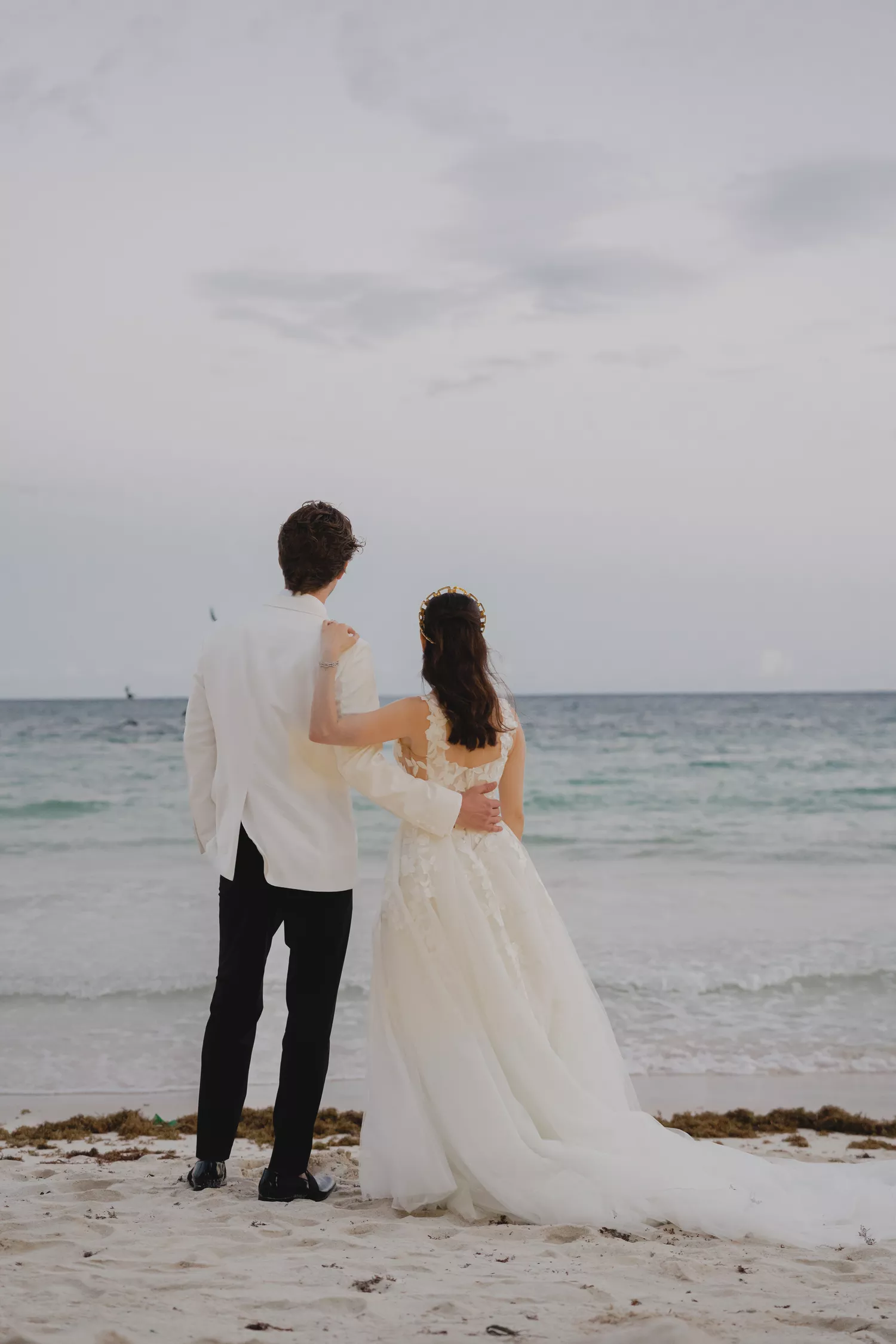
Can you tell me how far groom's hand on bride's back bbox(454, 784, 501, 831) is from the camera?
317cm

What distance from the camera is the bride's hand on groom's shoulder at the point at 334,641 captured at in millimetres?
2949

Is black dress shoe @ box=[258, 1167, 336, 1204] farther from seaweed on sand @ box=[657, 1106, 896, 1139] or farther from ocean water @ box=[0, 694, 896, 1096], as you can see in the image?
ocean water @ box=[0, 694, 896, 1096]

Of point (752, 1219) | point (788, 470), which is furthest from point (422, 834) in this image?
point (788, 470)

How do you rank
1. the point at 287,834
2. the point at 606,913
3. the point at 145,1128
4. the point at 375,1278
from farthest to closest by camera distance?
the point at 606,913
the point at 145,1128
the point at 287,834
the point at 375,1278

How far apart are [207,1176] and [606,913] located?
675 centimetres

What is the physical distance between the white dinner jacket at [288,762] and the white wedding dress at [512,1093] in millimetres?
232

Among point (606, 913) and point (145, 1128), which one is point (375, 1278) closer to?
point (145, 1128)

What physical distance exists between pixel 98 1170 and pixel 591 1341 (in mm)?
2201

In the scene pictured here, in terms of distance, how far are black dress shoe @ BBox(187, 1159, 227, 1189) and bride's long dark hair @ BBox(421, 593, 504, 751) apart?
4.76 feet

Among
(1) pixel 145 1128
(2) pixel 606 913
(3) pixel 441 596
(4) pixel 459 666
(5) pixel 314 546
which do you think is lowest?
(2) pixel 606 913

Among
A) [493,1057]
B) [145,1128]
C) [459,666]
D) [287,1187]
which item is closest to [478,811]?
[459,666]

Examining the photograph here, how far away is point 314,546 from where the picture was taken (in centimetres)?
304

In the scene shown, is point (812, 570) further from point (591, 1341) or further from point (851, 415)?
point (591, 1341)

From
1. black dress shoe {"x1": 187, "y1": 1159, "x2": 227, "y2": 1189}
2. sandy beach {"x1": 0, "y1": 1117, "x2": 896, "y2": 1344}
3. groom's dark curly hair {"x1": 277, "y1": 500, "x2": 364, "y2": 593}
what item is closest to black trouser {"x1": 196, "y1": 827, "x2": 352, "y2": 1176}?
black dress shoe {"x1": 187, "y1": 1159, "x2": 227, "y2": 1189}
